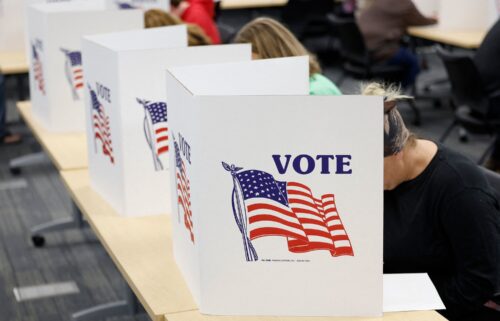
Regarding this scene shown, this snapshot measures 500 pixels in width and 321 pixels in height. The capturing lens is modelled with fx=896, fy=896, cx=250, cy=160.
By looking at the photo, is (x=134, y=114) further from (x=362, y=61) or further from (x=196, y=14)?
(x=362, y=61)

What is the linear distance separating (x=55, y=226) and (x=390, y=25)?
3.19 meters

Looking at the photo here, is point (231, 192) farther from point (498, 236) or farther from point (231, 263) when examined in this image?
point (498, 236)

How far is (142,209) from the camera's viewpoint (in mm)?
2682

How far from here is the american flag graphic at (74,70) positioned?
3506 millimetres

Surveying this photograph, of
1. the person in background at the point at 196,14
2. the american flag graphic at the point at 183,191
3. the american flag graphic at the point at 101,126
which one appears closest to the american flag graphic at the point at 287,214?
the american flag graphic at the point at 183,191

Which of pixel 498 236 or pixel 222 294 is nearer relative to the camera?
pixel 222 294

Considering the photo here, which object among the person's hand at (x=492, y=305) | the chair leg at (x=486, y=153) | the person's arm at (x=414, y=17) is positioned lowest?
the chair leg at (x=486, y=153)

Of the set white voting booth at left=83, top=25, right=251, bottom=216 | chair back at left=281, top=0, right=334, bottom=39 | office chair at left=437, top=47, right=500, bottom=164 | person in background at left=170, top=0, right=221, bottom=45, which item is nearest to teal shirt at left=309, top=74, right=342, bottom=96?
white voting booth at left=83, top=25, right=251, bottom=216

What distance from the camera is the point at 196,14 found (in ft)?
18.3

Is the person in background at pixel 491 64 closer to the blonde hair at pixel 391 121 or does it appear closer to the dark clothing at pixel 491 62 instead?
the dark clothing at pixel 491 62

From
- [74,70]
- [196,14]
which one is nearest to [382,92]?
[74,70]

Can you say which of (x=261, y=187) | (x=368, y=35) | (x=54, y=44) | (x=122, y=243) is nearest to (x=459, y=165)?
(x=261, y=187)

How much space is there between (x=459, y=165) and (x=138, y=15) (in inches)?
62.5

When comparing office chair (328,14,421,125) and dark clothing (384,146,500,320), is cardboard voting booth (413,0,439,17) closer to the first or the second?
office chair (328,14,421,125)
